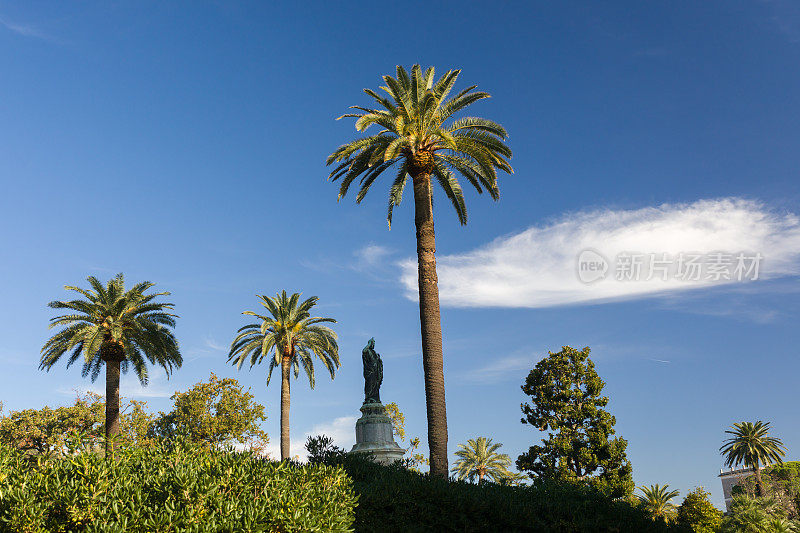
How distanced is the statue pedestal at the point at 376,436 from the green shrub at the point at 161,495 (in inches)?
608

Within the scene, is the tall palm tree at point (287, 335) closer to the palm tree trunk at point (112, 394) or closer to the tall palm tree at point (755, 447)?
the palm tree trunk at point (112, 394)

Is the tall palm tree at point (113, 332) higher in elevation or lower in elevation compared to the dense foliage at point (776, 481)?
higher

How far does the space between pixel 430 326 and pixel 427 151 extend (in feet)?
20.9

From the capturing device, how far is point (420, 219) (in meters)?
21.9

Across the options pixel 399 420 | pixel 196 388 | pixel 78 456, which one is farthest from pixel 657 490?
pixel 78 456

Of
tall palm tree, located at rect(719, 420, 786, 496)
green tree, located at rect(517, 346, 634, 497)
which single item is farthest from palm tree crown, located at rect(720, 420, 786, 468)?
green tree, located at rect(517, 346, 634, 497)

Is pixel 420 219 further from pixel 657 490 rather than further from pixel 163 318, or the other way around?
pixel 657 490

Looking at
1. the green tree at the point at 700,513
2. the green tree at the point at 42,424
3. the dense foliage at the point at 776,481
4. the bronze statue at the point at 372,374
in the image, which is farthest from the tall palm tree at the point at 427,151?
the dense foliage at the point at 776,481

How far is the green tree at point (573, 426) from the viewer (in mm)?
36625

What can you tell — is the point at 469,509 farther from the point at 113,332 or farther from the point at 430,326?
the point at 113,332

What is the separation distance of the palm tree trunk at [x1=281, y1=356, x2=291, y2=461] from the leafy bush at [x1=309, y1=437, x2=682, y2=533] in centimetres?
2181

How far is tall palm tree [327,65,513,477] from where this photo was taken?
20594 millimetres

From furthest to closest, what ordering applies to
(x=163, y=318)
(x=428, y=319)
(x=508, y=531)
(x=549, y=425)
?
(x=549, y=425) → (x=163, y=318) → (x=428, y=319) → (x=508, y=531)

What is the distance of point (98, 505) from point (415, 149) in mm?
16723
